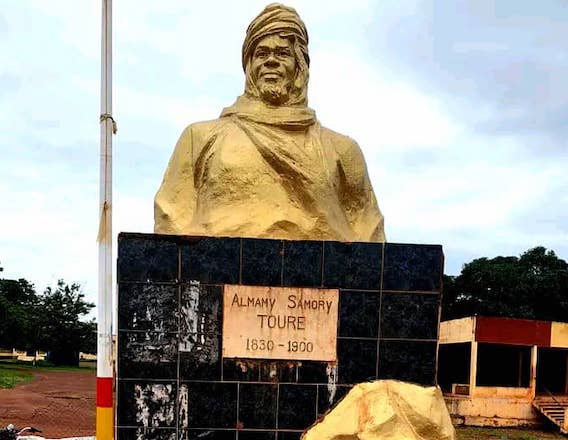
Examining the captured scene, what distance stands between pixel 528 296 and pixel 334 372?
2252cm

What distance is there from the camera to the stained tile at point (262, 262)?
4.31 meters

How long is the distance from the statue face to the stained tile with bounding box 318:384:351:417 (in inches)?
81.9

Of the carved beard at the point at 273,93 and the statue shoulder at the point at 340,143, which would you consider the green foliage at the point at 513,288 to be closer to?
the statue shoulder at the point at 340,143

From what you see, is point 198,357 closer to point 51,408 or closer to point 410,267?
point 410,267

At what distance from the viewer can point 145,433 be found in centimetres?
423

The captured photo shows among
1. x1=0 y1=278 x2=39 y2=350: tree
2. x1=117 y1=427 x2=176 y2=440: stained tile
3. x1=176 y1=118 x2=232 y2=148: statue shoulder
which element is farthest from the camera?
x1=0 y1=278 x2=39 y2=350: tree

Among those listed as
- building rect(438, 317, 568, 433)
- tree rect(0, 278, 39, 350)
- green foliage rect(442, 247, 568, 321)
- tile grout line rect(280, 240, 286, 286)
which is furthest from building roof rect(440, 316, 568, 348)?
tree rect(0, 278, 39, 350)

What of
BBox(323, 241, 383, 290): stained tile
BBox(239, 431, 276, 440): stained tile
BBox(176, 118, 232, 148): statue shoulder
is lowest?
BBox(239, 431, 276, 440): stained tile

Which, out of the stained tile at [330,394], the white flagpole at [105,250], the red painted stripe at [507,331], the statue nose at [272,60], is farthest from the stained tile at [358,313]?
the red painted stripe at [507,331]

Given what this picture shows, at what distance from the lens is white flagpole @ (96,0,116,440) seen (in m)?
4.43

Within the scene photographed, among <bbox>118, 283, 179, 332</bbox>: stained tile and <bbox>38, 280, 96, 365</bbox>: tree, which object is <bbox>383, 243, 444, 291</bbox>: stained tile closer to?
<bbox>118, 283, 179, 332</bbox>: stained tile

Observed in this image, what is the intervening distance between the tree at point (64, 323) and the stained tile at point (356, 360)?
3477 cm

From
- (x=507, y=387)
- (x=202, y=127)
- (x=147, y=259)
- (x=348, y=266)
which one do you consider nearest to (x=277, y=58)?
(x=202, y=127)

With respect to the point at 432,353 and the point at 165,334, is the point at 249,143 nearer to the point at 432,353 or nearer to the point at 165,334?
the point at 165,334
